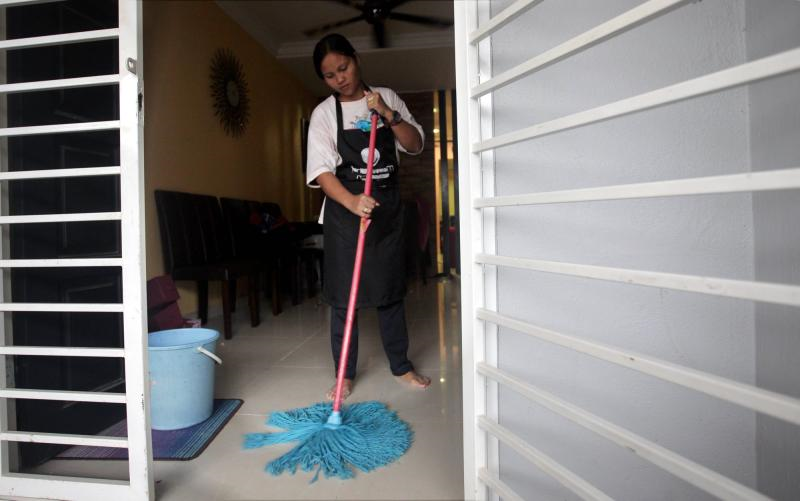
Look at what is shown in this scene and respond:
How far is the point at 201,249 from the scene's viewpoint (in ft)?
9.08

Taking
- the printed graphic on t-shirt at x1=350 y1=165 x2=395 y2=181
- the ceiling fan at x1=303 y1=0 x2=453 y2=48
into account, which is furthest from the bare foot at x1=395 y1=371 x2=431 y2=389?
the ceiling fan at x1=303 y1=0 x2=453 y2=48

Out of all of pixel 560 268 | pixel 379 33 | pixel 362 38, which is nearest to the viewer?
pixel 560 268

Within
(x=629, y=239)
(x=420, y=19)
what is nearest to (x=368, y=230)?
(x=629, y=239)

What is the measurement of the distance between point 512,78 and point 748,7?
1.43 feet

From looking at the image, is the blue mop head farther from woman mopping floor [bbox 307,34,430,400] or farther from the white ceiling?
the white ceiling

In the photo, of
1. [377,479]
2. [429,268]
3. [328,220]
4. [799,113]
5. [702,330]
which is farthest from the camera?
[429,268]

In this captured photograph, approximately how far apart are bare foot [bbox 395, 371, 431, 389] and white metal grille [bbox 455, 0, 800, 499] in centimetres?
85

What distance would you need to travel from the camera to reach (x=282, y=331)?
8.91 feet

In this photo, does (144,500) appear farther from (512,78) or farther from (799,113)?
(799,113)

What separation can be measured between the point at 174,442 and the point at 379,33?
13.0 feet

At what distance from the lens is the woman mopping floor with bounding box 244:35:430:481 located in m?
1.53

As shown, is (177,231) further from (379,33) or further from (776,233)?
(379,33)

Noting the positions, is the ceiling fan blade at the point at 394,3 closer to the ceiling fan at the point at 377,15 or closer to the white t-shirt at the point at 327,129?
the ceiling fan at the point at 377,15

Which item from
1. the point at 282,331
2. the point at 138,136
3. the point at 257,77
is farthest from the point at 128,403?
the point at 257,77
